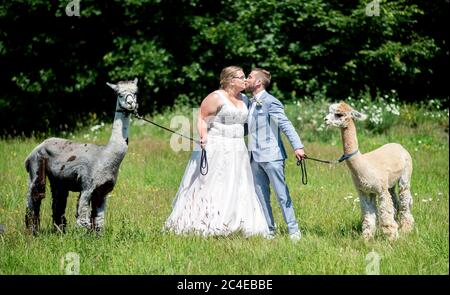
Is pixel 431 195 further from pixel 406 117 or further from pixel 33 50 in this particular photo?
pixel 33 50

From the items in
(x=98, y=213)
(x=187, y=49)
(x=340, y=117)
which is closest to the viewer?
(x=98, y=213)

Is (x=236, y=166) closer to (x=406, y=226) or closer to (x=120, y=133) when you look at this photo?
(x=120, y=133)

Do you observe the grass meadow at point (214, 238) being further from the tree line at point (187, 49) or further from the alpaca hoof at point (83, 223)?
the tree line at point (187, 49)

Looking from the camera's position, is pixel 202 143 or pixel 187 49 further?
pixel 187 49

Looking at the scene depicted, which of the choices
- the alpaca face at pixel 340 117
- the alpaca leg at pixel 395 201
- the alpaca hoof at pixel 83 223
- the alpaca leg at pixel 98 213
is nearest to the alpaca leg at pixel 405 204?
the alpaca leg at pixel 395 201

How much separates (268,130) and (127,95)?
1744 millimetres

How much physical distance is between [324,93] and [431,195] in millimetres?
8886

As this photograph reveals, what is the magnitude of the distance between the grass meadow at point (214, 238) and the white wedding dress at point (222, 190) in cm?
23

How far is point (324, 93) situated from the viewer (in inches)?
709

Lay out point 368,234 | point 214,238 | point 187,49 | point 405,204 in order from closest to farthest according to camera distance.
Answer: point 368,234 < point 214,238 < point 405,204 < point 187,49

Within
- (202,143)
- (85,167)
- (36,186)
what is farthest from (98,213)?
(202,143)

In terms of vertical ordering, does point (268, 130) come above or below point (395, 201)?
above

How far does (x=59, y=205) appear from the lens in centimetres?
673

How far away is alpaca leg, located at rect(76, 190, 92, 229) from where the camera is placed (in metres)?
6.35
